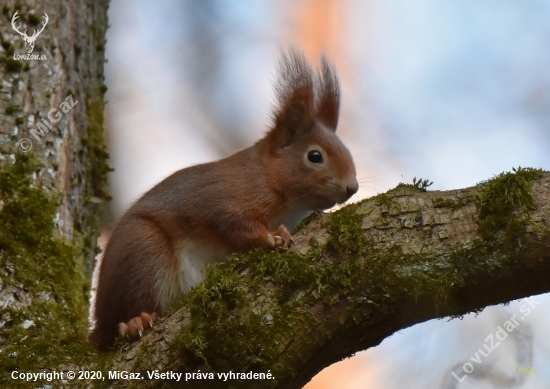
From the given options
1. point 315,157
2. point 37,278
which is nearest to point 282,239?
point 315,157

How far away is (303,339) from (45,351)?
3.68 ft

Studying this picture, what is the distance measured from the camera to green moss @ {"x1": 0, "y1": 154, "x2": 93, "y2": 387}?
2689 mm

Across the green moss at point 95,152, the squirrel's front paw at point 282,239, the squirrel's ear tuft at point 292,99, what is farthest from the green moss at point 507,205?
the green moss at point 95,152

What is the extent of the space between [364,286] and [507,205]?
0.61 m

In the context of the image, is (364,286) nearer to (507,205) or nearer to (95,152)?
(507,205)

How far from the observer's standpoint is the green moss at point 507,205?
2.36 meters

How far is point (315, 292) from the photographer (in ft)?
7.93

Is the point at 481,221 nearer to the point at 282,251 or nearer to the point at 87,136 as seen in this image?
the point at 282,251

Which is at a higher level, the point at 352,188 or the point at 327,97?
the point at 327,97

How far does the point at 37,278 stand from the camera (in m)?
3.15

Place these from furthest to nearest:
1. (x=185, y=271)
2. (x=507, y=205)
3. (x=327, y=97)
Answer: (x=327, y=97) → (x=185, y=271) → (x=507, y=205)

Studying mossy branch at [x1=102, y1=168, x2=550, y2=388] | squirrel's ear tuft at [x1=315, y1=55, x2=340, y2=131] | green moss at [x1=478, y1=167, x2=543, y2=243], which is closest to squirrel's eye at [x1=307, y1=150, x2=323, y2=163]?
squirrel's ear tuft at [x1=315, y1=55, x2=340, y2=131]

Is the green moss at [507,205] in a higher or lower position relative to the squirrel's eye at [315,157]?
lower

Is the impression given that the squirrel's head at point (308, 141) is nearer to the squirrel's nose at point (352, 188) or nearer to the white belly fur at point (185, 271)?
the squirrel's nose at point (352, 188)
